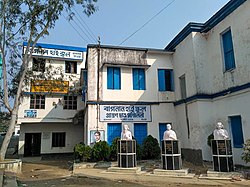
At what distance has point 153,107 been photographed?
14094 millimetres

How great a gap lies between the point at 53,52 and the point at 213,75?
13700 mm

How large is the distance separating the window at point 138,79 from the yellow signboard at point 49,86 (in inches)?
216

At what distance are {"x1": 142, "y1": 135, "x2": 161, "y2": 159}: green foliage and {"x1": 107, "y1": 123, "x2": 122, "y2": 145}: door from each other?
5.81ft

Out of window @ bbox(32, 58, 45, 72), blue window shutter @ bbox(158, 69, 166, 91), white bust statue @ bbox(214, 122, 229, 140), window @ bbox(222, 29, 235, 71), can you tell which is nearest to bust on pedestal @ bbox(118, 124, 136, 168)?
white bust statue @ bbox(214, 122, 229, 140)

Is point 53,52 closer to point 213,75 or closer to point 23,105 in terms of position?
point 23,105

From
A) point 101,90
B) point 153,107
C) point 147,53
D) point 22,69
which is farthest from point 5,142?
point 147,53

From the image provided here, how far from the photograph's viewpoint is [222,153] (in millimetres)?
8203

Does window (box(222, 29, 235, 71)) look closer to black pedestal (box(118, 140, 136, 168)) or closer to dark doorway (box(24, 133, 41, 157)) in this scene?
black pedestal (box(118, 140, 136, 168))

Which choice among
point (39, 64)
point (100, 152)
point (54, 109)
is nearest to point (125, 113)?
point (100, 152)

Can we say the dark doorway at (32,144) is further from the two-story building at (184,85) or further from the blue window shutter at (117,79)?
the blue window shutter at (117,79)

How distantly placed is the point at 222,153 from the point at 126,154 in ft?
12.9

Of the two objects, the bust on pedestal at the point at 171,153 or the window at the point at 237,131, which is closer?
the bust on pedestal at the point at 171,153

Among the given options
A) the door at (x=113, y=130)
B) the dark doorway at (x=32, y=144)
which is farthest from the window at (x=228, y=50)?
the dark doorway at (x=32, y=144)

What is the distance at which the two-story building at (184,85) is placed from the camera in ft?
33.6
